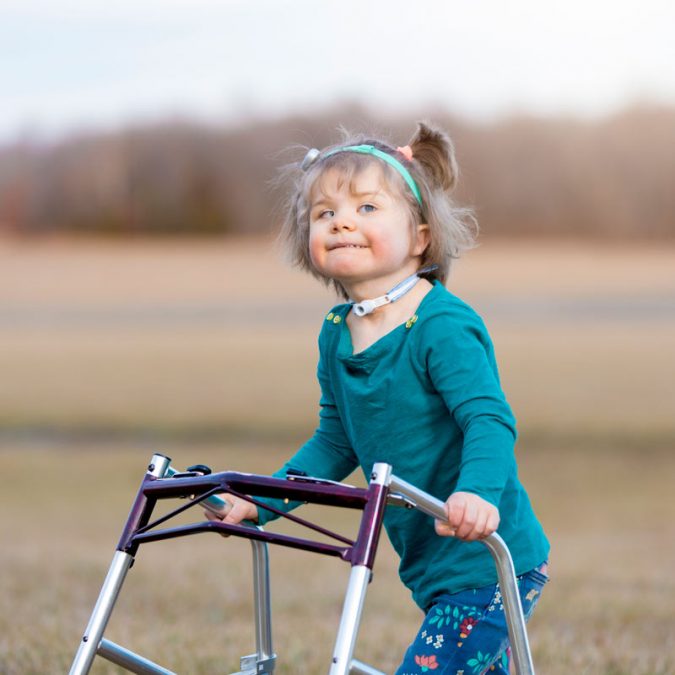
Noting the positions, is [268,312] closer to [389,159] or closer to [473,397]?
[389,159]

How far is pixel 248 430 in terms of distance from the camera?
16.4m

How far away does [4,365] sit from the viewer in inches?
920

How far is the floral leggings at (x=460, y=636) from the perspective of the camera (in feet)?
9.38

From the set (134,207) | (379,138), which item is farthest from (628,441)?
(134,207)

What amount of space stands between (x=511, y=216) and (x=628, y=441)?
810 inches

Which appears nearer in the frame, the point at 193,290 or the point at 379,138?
the point at 379,138

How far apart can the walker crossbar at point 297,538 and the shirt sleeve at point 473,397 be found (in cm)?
13

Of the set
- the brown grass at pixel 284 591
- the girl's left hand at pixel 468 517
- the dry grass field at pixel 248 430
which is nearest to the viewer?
the girl's left hand at pixel 468 517

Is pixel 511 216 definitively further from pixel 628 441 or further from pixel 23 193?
pixel 628 441

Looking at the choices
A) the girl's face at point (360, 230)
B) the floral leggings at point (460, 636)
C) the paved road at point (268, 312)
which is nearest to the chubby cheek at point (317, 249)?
the girl's face at point (360, 230)

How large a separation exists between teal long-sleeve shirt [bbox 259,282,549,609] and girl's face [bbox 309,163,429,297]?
13cm

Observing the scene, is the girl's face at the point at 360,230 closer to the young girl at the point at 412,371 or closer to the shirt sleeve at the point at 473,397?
the young girl at the point at 412,371

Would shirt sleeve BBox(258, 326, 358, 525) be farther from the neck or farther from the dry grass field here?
the dry grass field

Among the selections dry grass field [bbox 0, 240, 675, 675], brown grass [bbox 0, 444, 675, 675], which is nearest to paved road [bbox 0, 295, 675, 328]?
dry grass field [bbox 0, 240, 675, 675]
